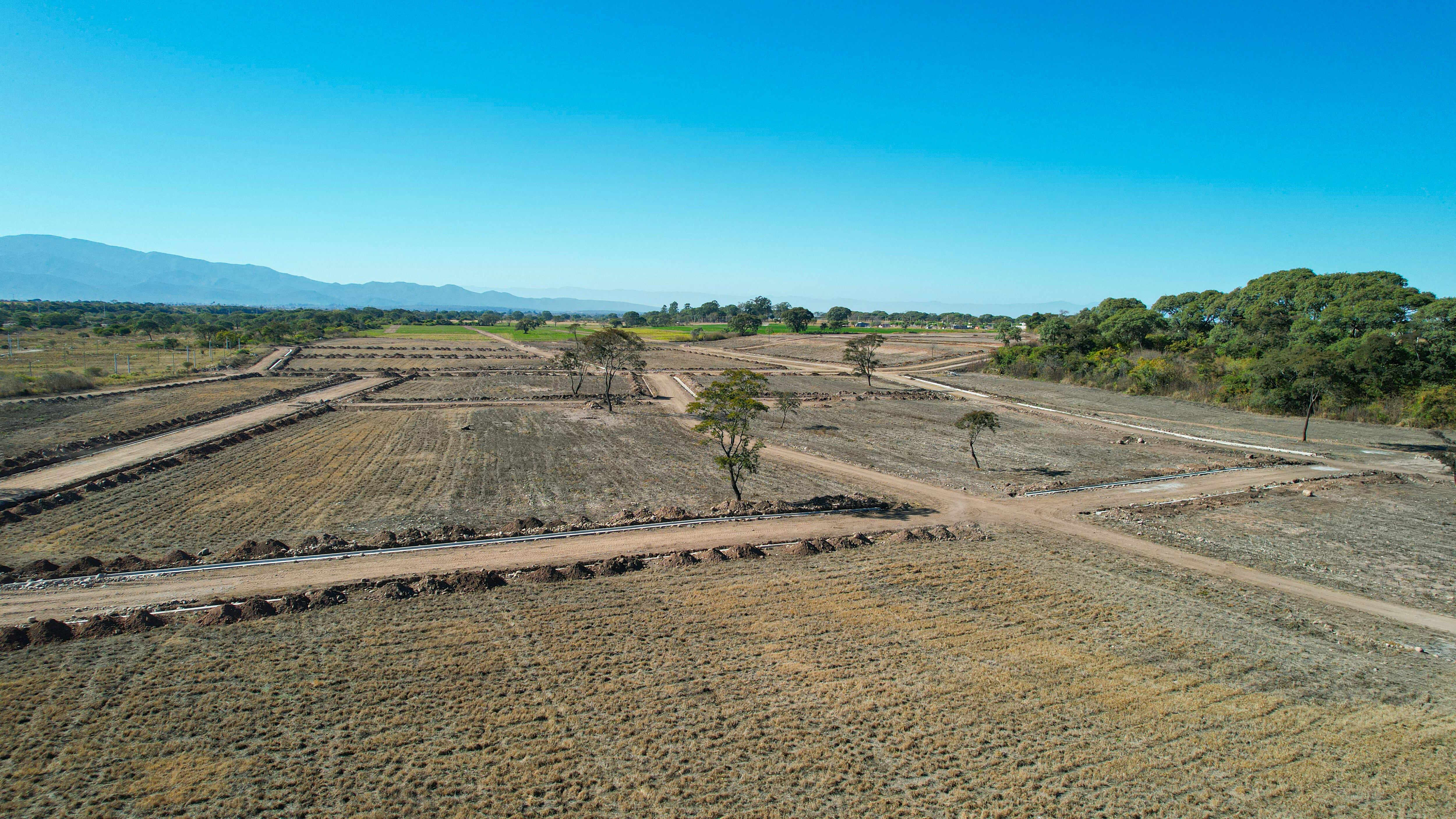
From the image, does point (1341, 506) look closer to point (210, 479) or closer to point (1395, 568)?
point (1395, 568)

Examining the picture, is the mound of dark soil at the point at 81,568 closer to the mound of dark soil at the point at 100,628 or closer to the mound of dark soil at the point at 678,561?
the mound of dark soil at the point at 100,628

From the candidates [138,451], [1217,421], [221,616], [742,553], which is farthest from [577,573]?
[1217,421]

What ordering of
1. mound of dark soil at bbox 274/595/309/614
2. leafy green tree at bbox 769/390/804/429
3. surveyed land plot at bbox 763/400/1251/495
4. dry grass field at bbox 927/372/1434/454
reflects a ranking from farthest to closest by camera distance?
1. leafy green tree at bbox 769/390/804/429
2. dry grass field at bbox 927/372/1434/454
3. surveyed land plot at bbox 763/400/1251/495
4. mound of dark soil at bbox 274/595/309/614

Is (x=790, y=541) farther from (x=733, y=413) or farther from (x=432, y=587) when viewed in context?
(x=432, y=587)

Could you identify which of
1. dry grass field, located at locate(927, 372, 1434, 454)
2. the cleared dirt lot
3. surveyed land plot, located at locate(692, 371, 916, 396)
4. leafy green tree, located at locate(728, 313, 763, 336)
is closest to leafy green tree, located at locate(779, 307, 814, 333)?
leafy green tree, located at locate(728, 313, 763, 336)

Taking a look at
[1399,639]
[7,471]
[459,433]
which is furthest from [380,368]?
[1399,639]

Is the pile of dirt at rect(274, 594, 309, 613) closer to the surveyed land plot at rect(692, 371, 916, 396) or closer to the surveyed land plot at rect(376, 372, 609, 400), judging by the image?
the surveyed land plot at rect(376, 372, 609, 400)
